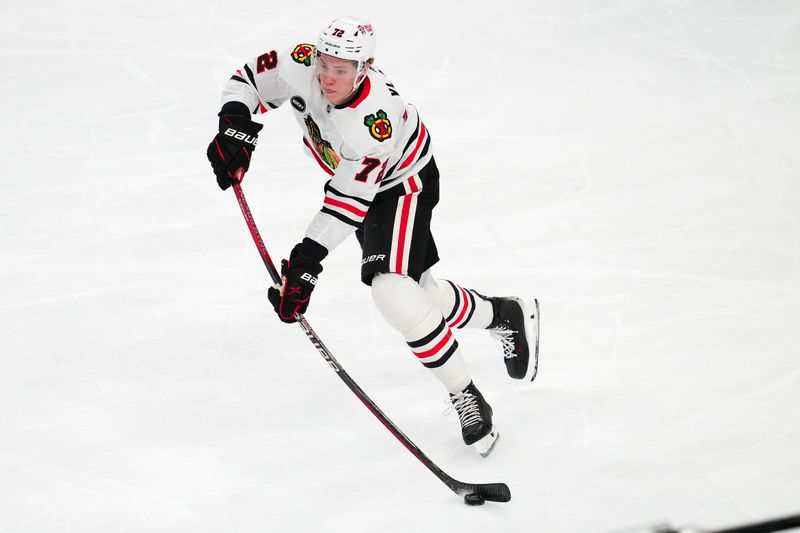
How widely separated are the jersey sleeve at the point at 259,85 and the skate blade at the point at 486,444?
1.18 m

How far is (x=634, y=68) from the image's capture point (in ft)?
16.8

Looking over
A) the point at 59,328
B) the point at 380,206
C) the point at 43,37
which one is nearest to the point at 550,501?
the point at 380,206

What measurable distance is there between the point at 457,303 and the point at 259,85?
0.92 metres

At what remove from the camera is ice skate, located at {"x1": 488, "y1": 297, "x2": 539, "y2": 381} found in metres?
2.89

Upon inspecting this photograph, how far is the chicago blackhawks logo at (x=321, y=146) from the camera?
256 cm

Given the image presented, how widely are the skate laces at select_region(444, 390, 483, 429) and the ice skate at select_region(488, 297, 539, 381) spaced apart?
322mm

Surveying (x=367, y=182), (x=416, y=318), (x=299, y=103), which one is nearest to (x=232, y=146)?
(x=299, y=103)

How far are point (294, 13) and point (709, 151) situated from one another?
3030mm

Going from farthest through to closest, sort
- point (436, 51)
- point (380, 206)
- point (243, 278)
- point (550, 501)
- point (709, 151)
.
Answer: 1. point (436, 51)
2. point (709, 151)
3. point (243, 278)
4. point (380, 206)
5. point (550, 501)

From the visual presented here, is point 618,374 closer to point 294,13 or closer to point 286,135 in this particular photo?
point 286,135

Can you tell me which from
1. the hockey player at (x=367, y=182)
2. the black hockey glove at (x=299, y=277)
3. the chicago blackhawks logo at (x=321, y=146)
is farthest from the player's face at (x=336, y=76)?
the black hockey glove at (x=299, y=277)

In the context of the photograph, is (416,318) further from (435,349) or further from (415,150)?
(415,150)

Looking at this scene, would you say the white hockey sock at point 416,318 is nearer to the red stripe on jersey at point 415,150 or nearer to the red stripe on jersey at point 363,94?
the red stripe on jersey at point 415,150

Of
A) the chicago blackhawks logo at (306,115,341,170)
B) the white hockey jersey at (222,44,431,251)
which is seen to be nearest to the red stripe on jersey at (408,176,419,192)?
the white hockey jersey at (222,44,431,251)
